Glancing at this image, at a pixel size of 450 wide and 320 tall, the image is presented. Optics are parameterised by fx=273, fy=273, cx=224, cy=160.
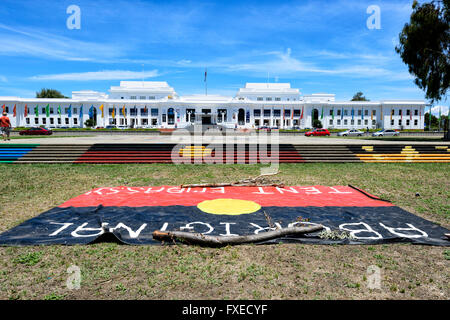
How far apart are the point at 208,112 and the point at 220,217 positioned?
2604 inches

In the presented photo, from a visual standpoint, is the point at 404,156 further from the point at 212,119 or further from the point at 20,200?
the point at 212,119

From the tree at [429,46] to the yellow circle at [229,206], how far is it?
26.4m

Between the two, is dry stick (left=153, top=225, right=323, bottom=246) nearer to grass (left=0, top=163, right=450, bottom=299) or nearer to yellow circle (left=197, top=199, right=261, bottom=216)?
grass (left=0, top=163, right=450, bottom=299)

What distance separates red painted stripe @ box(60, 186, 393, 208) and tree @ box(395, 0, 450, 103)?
23228mm

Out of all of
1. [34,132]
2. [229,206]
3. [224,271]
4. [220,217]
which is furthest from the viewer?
[34,132]

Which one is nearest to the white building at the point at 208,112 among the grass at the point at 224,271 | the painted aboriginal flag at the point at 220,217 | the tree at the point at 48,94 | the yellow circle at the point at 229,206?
the tree at the point at 48,94

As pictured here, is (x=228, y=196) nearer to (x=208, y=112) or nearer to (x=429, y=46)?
(x=429, y=46)

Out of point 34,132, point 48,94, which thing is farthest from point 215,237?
point 48,94

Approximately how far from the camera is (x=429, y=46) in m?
24.5

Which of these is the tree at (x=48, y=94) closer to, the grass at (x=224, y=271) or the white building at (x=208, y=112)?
the white building at (x=208, y=112)

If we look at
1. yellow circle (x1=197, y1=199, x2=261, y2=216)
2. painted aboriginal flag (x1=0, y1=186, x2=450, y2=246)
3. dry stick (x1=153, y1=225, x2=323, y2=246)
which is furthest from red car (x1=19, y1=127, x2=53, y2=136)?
dry stick (x1=153, y1=225, x2=323, y2=246)

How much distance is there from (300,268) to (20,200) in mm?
7318

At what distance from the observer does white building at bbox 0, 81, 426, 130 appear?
68562mm

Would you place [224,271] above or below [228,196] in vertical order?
below
